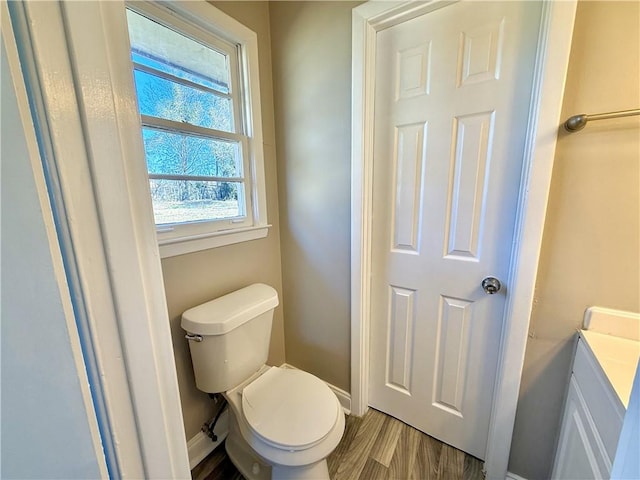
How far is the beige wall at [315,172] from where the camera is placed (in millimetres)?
1229

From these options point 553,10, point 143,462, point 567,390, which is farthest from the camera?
point 567,390

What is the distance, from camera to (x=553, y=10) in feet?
2.56

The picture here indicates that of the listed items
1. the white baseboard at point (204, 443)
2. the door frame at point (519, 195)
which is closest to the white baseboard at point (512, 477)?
the door frame at point (519, 195)

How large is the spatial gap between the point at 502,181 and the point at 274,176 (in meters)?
1.08

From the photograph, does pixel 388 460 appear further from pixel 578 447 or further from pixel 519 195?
Answer: pixel 519 195

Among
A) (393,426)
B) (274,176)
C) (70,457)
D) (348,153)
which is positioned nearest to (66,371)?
(70,457)

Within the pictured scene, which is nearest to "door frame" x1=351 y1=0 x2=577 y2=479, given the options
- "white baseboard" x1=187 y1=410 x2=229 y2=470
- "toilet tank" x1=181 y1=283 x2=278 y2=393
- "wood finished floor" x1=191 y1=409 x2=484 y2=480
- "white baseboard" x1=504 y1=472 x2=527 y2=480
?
"white baseboard" x1=504 y1=472 x2=527 y2=480

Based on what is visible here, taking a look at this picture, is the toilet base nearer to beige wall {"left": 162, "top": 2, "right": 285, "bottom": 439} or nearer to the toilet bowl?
the toilet bowl

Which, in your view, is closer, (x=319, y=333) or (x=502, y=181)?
(x=502, y=181)

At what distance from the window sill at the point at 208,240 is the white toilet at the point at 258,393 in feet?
0.81

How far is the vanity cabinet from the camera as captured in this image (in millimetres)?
631

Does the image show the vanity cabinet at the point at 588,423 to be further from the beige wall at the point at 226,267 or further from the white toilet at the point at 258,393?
the beige wall at the point at 226,267

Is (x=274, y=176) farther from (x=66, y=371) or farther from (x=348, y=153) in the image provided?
(x=66, y=371)

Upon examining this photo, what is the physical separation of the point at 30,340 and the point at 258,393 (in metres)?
0.99
